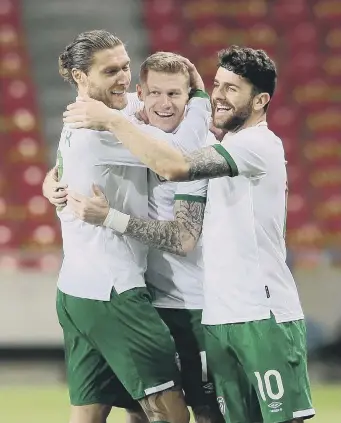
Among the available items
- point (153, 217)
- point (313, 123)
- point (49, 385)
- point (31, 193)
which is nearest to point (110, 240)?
point (153, 217)

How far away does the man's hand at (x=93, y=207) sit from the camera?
377 cm

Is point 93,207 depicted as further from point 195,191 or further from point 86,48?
point 86,48

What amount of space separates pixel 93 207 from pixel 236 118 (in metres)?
0.60

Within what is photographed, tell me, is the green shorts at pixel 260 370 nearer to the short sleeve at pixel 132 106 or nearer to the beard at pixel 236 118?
the beard at pixel 236 118

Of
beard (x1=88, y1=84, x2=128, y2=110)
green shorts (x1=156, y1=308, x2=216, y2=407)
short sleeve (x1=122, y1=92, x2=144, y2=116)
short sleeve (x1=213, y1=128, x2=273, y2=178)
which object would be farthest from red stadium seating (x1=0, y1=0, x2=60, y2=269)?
short sleeve (x1=213, y1=128, x2=273, y2=178)

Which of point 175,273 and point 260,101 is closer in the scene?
point 260,101

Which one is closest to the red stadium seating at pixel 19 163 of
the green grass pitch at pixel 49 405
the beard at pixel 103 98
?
the green grass pitch at pixel 49 405

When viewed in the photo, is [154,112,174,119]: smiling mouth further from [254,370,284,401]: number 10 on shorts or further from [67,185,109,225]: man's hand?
[254,370,284,401]: number 10 on shorts

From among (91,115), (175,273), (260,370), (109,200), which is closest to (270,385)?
(260,370)

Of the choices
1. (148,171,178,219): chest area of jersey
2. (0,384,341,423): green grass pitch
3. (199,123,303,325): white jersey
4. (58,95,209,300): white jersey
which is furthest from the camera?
(0,384,341,423): green grass pitch

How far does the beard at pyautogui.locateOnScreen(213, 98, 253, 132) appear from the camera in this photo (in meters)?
3.75

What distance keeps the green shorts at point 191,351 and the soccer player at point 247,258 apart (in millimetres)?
278

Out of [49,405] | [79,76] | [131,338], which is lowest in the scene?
[49,405]

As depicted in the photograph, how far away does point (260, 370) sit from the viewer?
364 centimetres
